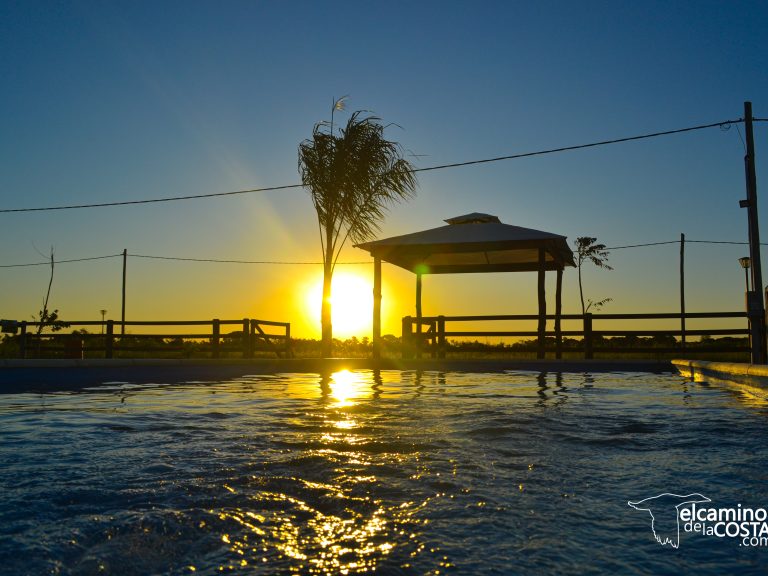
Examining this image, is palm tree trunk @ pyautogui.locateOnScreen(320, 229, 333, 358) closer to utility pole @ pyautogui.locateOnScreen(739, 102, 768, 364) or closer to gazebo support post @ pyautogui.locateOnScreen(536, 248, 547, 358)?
gazebo support post @ pyautogui.locateOnScreen(536, 248, 547, 358)

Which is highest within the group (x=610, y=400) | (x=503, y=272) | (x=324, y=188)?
(x=324, y=188)

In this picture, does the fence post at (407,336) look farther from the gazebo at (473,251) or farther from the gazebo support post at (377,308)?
the gazebo support post at (377,308)

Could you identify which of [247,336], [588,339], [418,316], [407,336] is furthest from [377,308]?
[588,339]

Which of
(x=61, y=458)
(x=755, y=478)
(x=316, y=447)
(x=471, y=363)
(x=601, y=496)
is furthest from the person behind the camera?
(x=471, y=363)

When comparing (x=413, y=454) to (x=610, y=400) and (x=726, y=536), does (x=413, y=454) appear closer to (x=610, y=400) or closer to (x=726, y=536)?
(x=726, y=536)

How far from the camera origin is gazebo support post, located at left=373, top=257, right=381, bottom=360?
49.8 feet

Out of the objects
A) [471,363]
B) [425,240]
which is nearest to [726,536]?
[471,363]

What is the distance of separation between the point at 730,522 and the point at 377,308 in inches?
532

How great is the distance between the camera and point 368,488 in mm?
2264

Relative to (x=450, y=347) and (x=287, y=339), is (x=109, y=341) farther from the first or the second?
(x=450, y=347)

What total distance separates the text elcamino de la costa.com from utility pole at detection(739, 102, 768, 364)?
9964mm

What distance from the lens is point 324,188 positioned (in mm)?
17422

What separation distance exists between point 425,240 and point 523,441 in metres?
11.0

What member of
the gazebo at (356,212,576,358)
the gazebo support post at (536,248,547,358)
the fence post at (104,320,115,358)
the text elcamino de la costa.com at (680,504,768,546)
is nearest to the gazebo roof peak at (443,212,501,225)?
the gazebo at (356,212,576,358)
